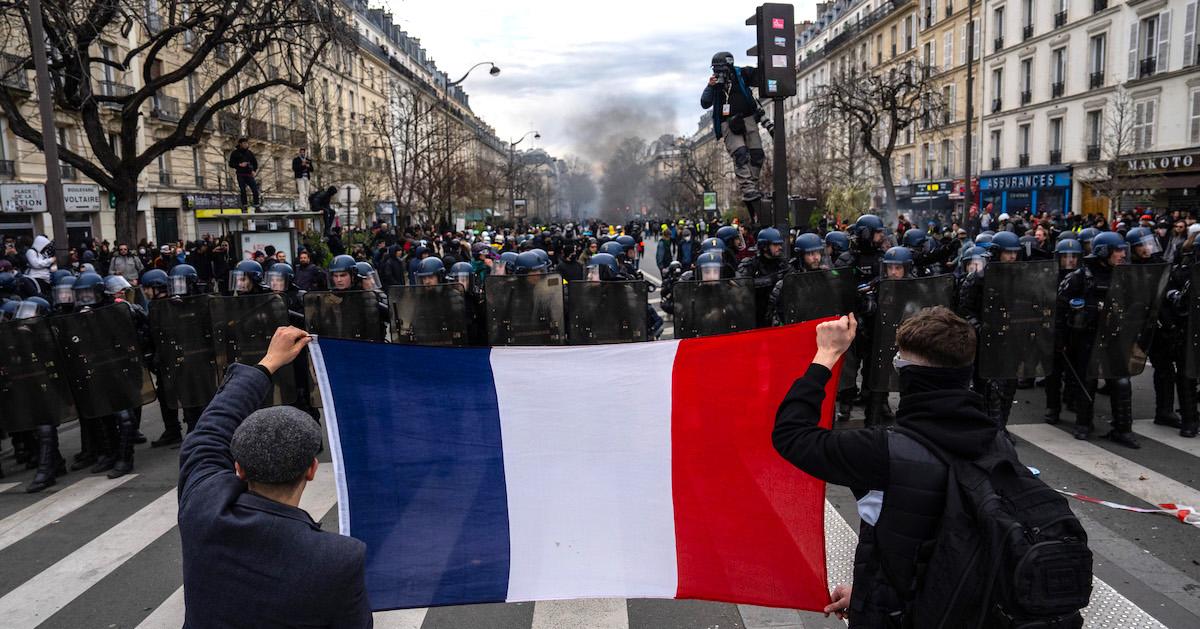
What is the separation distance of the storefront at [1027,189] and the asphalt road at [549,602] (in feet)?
109

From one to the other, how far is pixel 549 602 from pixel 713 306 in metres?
3.75

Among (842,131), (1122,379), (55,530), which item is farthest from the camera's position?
(842,131)

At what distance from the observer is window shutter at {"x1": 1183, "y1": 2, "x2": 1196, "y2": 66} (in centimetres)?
2817

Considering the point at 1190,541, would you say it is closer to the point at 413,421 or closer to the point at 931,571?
the point at 931,571

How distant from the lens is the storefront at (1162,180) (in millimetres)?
28527

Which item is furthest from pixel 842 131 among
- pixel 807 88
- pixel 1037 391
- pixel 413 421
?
pixel 413 421

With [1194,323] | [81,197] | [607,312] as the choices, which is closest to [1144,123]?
[1194,323]

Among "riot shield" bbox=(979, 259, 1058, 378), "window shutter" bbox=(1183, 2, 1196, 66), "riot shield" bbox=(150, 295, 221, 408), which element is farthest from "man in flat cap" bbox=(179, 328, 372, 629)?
"window shutter" bbox=(1183, 2, 1196, 66)

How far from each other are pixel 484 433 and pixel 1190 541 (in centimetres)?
454

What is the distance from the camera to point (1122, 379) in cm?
716

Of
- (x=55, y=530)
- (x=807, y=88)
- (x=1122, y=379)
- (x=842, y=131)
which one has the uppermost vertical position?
(x=807, y=88)

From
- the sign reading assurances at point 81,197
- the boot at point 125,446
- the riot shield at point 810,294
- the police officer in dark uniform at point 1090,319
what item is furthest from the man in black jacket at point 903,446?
the sign reading assurances at point 81,197

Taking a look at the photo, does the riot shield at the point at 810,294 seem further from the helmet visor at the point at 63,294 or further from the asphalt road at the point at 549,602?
the helmet visor at the point at 63,294

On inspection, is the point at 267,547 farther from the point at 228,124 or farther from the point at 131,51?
the point at 228,124
